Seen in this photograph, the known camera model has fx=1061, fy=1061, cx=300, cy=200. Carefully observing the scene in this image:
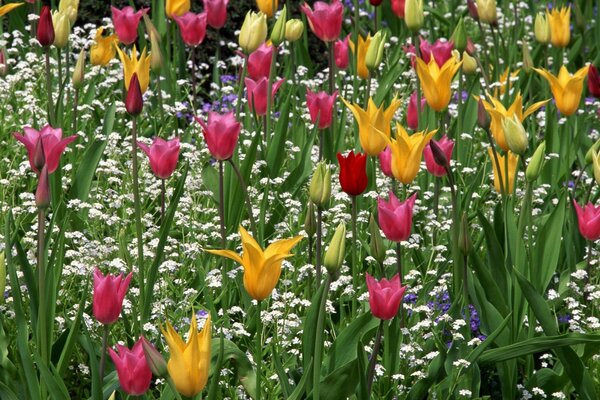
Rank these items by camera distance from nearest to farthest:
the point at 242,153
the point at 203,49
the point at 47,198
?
the point at 47,198 → the point at 242,153 → the point at 203,49

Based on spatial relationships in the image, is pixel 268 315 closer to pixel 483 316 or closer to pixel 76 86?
pixel 483 316

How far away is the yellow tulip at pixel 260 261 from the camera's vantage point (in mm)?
1985

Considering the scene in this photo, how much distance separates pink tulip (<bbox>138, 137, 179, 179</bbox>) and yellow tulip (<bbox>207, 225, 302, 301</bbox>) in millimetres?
686

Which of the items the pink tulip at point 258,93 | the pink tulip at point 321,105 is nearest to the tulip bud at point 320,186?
the pink tulip at point 321,105

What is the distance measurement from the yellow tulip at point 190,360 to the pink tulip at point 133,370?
14 cm

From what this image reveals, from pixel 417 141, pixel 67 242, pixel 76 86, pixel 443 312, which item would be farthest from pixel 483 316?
pixel 76 86

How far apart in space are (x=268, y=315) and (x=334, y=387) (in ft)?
1.02

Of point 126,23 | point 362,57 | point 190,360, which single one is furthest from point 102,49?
point 190,360

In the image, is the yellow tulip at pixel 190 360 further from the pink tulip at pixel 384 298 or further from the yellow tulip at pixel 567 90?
the yellow tulip at pixel 567 90

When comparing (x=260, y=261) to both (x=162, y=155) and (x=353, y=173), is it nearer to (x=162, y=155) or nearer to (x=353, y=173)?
(x=353, y=173)

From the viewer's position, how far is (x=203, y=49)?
5.25 meters

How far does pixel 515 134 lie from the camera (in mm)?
2592

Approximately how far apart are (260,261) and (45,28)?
1.37 m

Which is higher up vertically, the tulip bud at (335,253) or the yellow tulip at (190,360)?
the tulip bud at (335,253)
